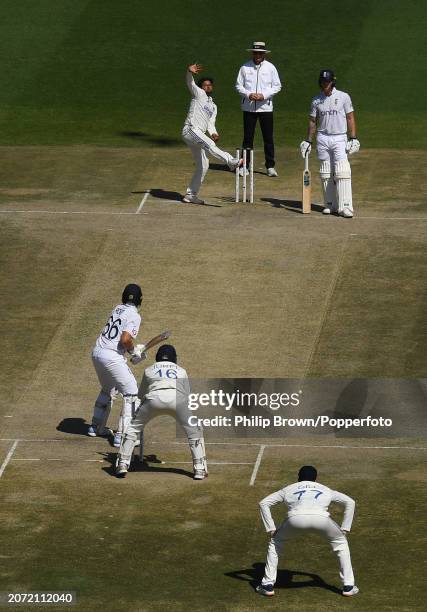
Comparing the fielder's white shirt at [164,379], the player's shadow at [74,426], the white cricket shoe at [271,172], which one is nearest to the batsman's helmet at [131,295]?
the fielder's white shirt at [164,379]

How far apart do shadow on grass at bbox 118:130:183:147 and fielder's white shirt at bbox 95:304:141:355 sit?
42.0 feet

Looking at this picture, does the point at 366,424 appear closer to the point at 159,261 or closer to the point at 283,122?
the point at 159,261

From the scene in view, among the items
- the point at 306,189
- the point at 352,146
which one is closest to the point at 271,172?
the point at 306,189

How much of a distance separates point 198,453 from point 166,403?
2.74 ft

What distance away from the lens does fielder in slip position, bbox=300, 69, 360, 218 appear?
28.2 m

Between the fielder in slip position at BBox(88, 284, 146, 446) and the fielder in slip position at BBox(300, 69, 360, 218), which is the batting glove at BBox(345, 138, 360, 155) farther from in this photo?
the fielder in slip position at BBox(88, 284, 146, 446)

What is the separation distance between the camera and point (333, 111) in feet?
92.6

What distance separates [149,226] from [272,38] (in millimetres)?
11690

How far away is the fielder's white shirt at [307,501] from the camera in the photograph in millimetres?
16750

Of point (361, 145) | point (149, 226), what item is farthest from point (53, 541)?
point (361, 145)

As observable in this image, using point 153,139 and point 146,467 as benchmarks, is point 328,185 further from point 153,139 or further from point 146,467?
point 146,467

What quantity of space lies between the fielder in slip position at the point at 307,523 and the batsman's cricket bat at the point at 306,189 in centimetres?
1239

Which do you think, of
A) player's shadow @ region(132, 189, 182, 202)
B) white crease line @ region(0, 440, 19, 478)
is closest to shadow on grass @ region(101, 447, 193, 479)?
white crease line @ region(0, 440, 19, 478)

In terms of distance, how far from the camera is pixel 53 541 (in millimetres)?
18359
